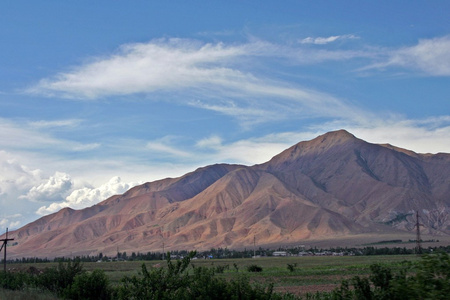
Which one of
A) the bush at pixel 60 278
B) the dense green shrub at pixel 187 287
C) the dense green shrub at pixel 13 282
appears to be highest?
the dense green shrub at pixel 187 287

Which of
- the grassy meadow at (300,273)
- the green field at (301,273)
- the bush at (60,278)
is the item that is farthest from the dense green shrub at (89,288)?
the bush at (60,278)

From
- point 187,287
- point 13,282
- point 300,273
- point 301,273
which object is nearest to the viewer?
point 187,287

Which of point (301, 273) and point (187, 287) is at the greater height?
point (187, 287)

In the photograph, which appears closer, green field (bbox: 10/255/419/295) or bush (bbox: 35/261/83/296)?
A: bush (bbox: 35/261/83/296)

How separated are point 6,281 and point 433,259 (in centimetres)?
2859

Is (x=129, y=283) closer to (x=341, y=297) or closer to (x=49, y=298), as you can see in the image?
(x=49, y=298)

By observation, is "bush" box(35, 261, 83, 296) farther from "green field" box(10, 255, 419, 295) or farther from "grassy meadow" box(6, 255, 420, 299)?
"grassy meadow" box(6, 255, 420, 299)

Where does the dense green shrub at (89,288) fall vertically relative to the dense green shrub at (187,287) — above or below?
below

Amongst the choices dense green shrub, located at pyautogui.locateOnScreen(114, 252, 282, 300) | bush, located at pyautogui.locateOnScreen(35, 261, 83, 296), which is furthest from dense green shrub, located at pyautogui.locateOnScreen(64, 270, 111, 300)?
bush, located at pyautogui.locateOnScreen(35, 261, 83, 296)

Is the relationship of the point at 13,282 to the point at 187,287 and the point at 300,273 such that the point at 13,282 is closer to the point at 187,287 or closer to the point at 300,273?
the point at 187,287

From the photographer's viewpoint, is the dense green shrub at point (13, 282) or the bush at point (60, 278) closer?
Result: the bush at point (60, 278)

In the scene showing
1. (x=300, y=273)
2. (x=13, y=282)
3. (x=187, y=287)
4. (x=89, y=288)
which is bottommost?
(x=300, y=273)

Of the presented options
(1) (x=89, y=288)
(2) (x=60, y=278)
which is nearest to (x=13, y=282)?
(2) (x=60, y=278)

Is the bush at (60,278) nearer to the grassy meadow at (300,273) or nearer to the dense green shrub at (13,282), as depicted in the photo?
the dense green shrub at (13,282)
